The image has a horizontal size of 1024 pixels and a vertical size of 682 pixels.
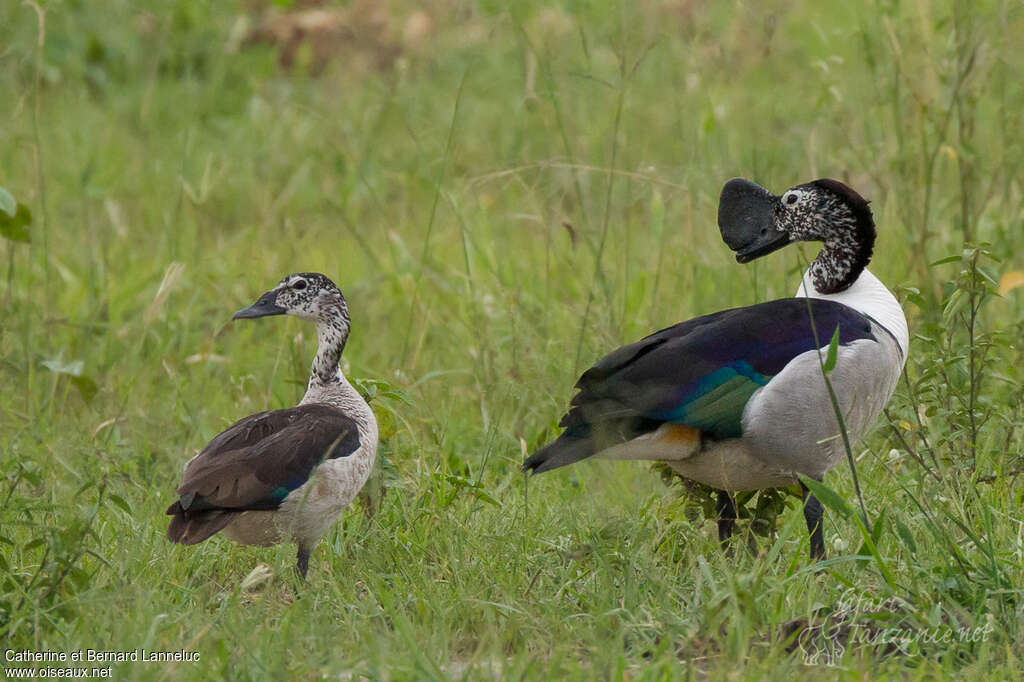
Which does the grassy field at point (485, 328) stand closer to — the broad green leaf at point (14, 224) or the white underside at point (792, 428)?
the broad green leaf at point (14, 224)

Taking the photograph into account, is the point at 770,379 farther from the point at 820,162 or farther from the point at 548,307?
the point at 820,162

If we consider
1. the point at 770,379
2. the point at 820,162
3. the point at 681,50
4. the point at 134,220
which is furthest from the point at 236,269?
the point at 770,379

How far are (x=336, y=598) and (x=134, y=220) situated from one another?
4.75 m

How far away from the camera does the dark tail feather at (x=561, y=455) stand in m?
Result: 3.96

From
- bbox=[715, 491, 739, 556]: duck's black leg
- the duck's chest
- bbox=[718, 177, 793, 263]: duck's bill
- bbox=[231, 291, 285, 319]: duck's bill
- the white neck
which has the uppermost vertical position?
bbox=[718, 177, 793, 263]: duck's bill

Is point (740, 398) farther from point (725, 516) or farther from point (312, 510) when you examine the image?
point (312, 510)

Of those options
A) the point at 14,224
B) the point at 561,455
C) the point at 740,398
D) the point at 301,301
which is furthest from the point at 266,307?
the point at 740,398

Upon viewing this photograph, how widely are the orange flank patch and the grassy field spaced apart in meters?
0.31

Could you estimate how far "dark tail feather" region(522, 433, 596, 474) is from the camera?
3963 mm

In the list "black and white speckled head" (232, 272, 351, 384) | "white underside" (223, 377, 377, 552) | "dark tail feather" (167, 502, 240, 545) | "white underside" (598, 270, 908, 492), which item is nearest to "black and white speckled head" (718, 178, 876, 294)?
"white underside" (598, 270, 908, 492)

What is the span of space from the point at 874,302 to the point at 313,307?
189cm

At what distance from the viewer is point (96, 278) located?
6.86 meters

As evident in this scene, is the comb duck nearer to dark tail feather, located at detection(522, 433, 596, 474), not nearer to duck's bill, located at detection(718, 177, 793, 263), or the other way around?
dark tail feather, located at detection(522, 433, 596, 474)

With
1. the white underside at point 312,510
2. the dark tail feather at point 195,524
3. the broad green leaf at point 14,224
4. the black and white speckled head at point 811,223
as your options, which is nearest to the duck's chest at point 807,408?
the black and white speckled head at point 811,223
